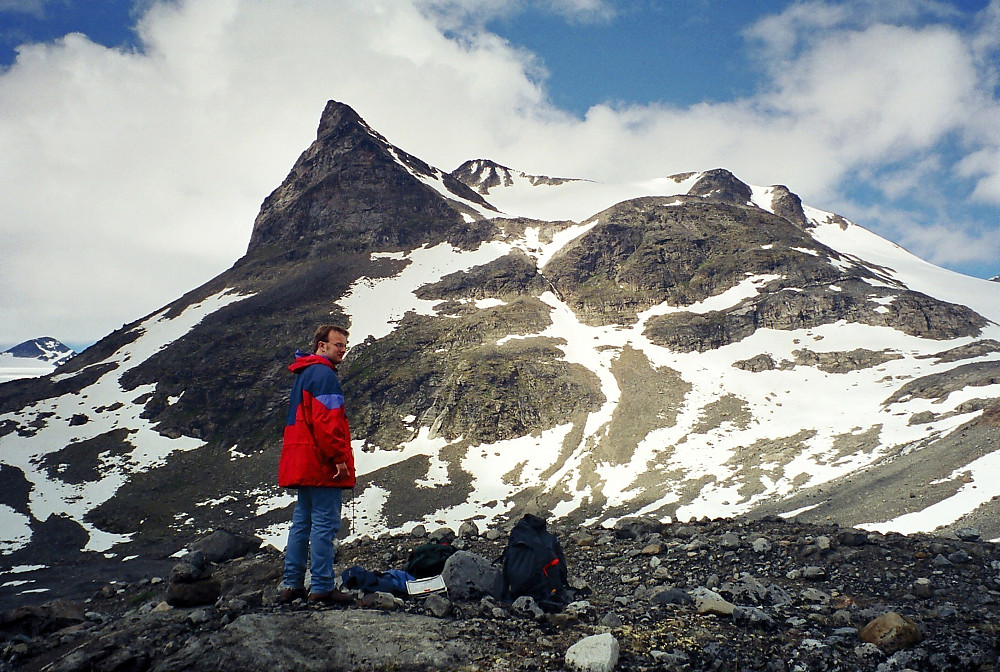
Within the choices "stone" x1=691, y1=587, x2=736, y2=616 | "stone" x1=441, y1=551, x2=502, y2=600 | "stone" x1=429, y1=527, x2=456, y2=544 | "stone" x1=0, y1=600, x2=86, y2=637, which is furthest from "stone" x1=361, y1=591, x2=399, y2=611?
"stone" x1=0, y1=600, x2=86, y2=637

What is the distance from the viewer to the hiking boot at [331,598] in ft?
20.2

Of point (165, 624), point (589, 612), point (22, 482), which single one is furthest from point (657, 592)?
point (22, 482)

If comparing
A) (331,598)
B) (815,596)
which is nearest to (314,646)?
(331,598)

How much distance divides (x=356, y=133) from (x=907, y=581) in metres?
160

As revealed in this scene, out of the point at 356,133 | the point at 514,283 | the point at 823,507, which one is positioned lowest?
the point at 823,507

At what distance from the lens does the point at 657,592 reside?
708 cm

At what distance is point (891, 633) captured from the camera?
5355 millimetres

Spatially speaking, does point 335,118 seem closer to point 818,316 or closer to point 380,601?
point 818,316

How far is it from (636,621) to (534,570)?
1.45 metres

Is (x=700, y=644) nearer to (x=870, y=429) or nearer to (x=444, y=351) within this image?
(x=870, y=429)

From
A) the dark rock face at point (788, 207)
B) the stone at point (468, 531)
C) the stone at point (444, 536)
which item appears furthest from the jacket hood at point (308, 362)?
the dark rock face at point (788, 207)

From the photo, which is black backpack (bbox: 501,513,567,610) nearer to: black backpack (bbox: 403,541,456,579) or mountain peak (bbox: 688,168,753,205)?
black backpack (bbox: 403,541,456,579)

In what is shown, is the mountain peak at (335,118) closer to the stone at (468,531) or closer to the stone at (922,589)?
the stone at (468,531)

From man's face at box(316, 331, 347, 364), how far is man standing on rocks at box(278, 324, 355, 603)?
0.30m
